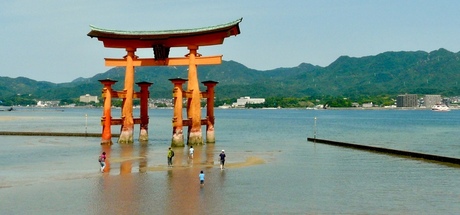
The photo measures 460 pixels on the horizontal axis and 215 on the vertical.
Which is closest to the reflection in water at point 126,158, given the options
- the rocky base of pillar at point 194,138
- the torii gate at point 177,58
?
the torii gate at point 177,58

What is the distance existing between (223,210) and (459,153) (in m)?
39.9

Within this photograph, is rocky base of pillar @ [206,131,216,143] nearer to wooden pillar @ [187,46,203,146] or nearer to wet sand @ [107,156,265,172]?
wooden pillar @ [187,46,203,146]

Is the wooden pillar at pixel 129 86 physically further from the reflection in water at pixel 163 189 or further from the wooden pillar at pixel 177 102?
the reflection in water at pixel 163 189

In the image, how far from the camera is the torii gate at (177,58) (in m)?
49.9

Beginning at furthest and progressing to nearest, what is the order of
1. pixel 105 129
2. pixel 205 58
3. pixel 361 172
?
pixel 105 129
pixel 205 58
pixel 361 172

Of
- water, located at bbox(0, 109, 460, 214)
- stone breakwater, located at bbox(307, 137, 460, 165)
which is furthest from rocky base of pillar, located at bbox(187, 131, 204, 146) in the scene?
stone breakwater, located at bbox(307, 137, 460, 165)

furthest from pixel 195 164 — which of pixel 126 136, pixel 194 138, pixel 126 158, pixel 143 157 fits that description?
pixel 126 136

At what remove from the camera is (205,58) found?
165 ft

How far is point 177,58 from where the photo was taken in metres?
51.8

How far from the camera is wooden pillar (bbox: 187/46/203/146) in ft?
167

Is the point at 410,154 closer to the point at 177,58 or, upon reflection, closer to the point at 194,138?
the point at 194,138

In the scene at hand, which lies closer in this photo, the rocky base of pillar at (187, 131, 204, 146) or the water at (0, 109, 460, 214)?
the water at (0, 109, 460, 214)

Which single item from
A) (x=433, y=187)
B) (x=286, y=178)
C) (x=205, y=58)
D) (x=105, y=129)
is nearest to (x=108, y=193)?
(x=286, y=178)

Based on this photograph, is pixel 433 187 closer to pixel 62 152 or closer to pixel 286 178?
pixel 286 178
